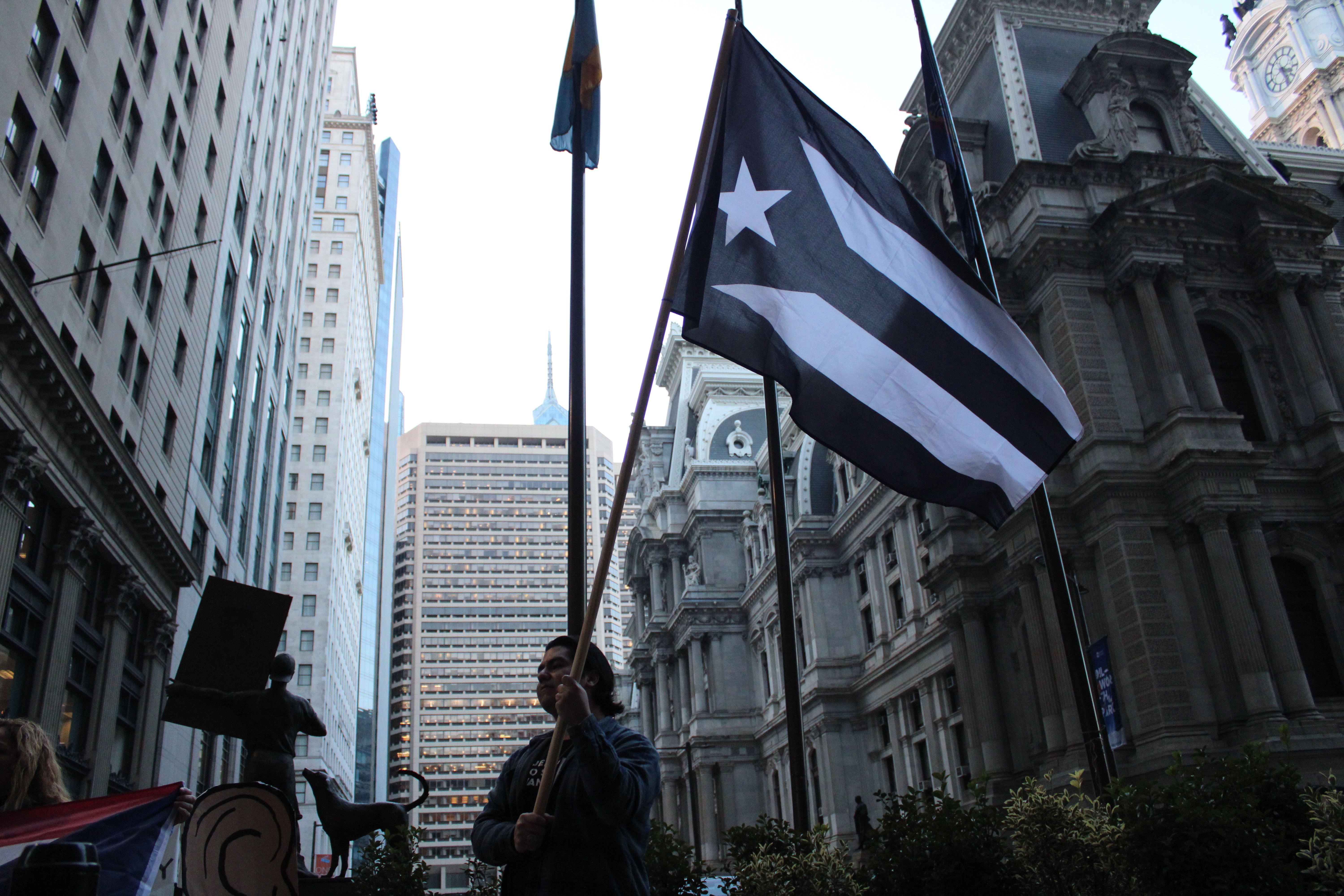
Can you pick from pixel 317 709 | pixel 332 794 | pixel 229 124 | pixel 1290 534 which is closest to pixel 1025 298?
pixel 1290 534

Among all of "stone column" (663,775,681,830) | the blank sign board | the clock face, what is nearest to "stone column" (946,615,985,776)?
the blank sign board

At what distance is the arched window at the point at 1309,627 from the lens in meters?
26.8

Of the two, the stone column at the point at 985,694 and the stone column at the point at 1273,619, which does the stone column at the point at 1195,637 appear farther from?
the stone column at the point at 985,694

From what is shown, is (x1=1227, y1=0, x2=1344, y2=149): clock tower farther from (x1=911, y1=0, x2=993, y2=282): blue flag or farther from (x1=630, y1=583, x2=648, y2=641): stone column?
(x1=911, y1=0, x2=993, y2=282): blue flag

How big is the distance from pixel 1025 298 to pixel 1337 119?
56307 millimetres

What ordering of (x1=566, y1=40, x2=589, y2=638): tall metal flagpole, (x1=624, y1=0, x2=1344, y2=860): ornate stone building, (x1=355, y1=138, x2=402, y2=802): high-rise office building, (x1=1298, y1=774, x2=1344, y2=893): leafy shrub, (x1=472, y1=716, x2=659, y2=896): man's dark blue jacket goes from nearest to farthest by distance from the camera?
(x1=472, y1=716, x2=659, y2=896): man's dark blue jacket → (x1=1298, y1=774, x2=1344, y2=893): leafy shrub → (x1=566, y1=40, x2=589, y2=638): tall metal flagpole → (x1=624, y1=0, x2=1344, y2=860): ornate stone building → (x1=355, y1=138, x2=402, y2=802): high-rise office building

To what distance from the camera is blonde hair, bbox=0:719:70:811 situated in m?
5.79

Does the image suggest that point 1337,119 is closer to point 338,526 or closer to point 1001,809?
point 1001,809

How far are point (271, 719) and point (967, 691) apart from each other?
27.2 metres

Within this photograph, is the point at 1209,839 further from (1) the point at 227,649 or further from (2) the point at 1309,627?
(2) the point at 1309,627

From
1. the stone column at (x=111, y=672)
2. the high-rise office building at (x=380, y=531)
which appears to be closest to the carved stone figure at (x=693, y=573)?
the stone column at (x=111, y=672)

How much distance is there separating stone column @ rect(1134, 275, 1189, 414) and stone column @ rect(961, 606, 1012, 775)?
8868mm

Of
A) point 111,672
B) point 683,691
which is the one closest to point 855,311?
point 111,672

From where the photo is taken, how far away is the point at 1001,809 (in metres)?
13.0
